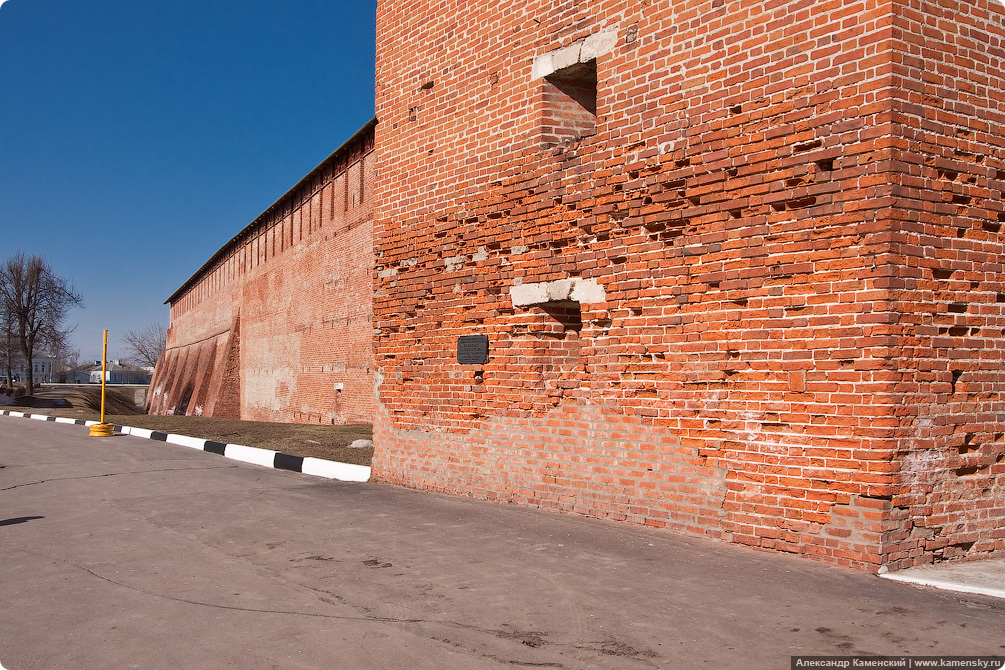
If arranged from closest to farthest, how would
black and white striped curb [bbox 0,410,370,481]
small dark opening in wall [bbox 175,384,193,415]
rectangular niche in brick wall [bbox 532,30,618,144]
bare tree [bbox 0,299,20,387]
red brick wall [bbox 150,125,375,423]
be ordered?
rectangular niche in brick wall [bbox 532,30,618,144], black and white striped curb [bbox 0,410,370,481], red brick wall [bbox 150,125,375,423], small dark opening in wall [bbox 175,384,193,415], bare tree [bbox 0,299,20,387]

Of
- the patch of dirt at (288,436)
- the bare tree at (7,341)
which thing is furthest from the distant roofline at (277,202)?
the bare tree at (7,341)

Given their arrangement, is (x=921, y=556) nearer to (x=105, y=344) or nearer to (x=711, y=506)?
(x=711, y=506)

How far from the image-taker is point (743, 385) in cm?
457

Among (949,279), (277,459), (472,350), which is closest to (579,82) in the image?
(472,350)

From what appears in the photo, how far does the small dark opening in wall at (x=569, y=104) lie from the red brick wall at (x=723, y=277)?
40 millimetres

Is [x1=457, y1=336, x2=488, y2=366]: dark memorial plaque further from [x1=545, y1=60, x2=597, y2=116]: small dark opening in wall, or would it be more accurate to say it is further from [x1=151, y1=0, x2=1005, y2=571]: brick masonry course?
[x1=545, y1=60, x2=597, y2=116]: small dark opening in wall

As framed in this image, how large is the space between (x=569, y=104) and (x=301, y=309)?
57.1ft

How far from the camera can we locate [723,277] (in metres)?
4.66

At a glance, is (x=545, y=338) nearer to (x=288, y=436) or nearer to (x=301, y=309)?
(x=288, y=436)

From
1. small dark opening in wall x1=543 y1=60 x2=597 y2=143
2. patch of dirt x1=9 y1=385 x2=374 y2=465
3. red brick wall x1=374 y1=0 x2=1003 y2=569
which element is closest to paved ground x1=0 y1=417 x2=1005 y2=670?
red brick wall x1=374 y1=0 x2=1003 y2=569

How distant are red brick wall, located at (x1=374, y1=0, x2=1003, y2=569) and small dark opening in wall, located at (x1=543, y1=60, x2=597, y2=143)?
4 centimetres

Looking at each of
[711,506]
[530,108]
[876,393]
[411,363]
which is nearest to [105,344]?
[411,363]

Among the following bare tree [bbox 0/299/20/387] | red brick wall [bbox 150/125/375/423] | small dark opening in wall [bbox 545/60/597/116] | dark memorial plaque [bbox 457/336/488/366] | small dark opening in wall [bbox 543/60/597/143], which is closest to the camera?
small dark opening in wall [bbox 545/60/597/116]

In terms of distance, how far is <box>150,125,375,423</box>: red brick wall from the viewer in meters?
17.8
